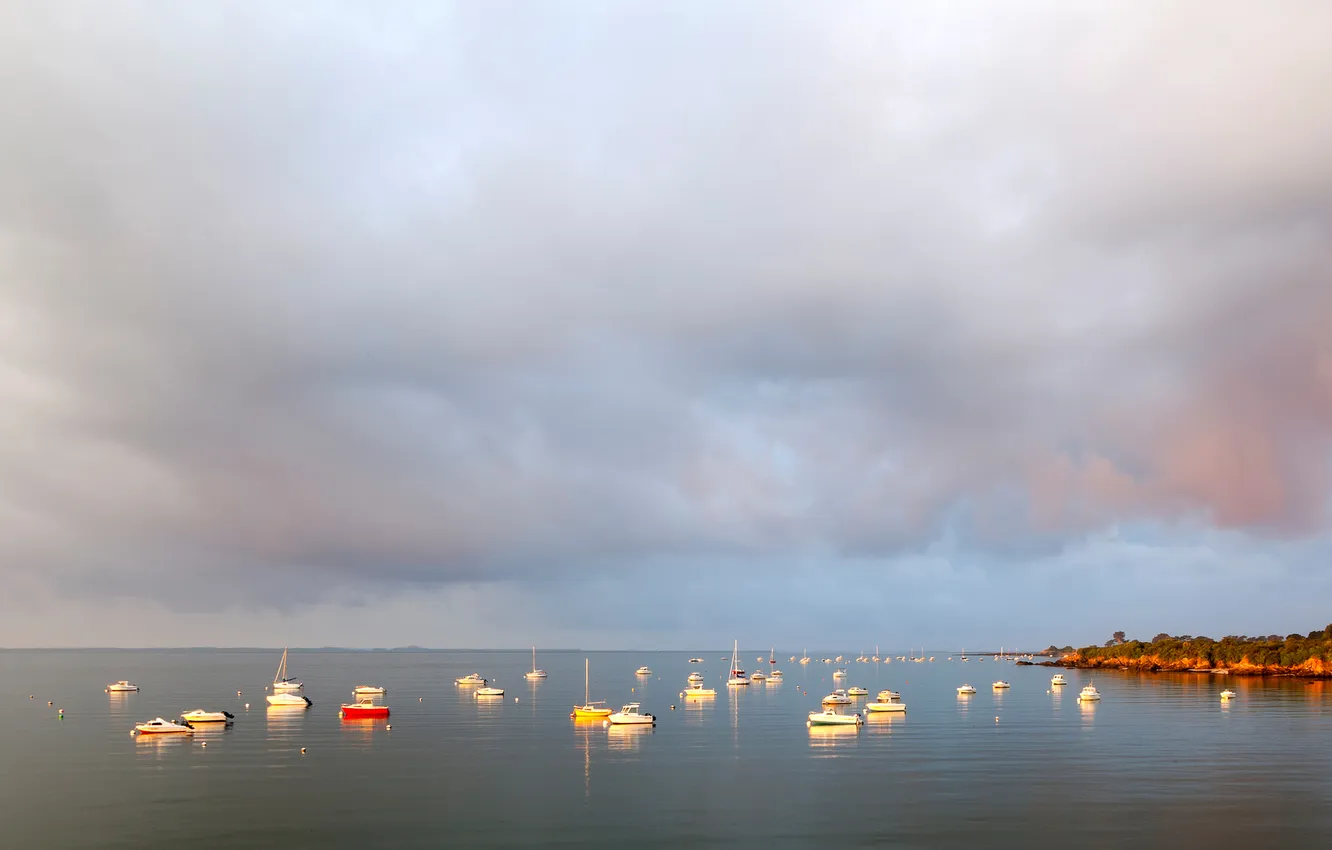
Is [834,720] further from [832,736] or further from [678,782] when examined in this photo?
[678,782]

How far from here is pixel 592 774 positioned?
267 feet

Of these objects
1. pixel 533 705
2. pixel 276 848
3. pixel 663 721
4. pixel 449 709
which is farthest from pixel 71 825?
pixel 533 705

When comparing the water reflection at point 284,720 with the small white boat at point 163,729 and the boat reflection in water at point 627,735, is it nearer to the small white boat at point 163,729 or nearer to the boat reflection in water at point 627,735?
the small white boat at point 163,729

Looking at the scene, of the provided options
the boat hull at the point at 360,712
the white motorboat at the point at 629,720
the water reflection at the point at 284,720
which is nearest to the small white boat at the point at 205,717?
the water reflection at the point at 284,720

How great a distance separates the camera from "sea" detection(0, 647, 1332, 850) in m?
57.7

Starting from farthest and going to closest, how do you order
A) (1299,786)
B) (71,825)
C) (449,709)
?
(449,709) < (1299,786) < (71,825)

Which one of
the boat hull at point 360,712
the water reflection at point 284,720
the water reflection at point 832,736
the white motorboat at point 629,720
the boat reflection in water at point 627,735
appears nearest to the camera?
the boat reflection in water at point 627,735

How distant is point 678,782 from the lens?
77250 millimetres

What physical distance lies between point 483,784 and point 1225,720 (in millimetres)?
98044

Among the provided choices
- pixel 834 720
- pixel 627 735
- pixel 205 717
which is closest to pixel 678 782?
pixel 627 735

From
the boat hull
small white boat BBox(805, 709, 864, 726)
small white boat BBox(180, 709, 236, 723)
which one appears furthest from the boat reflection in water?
small white boat BBox(180, 709, 236, 723)

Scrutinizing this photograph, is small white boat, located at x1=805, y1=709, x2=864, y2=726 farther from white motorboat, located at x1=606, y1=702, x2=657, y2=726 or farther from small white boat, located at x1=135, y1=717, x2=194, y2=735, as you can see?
small white boat, located at x1=135, y1=717, x2=194, y2=735

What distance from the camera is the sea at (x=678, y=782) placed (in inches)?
2271

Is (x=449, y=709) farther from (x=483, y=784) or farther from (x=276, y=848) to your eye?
(x=276, y=848)
